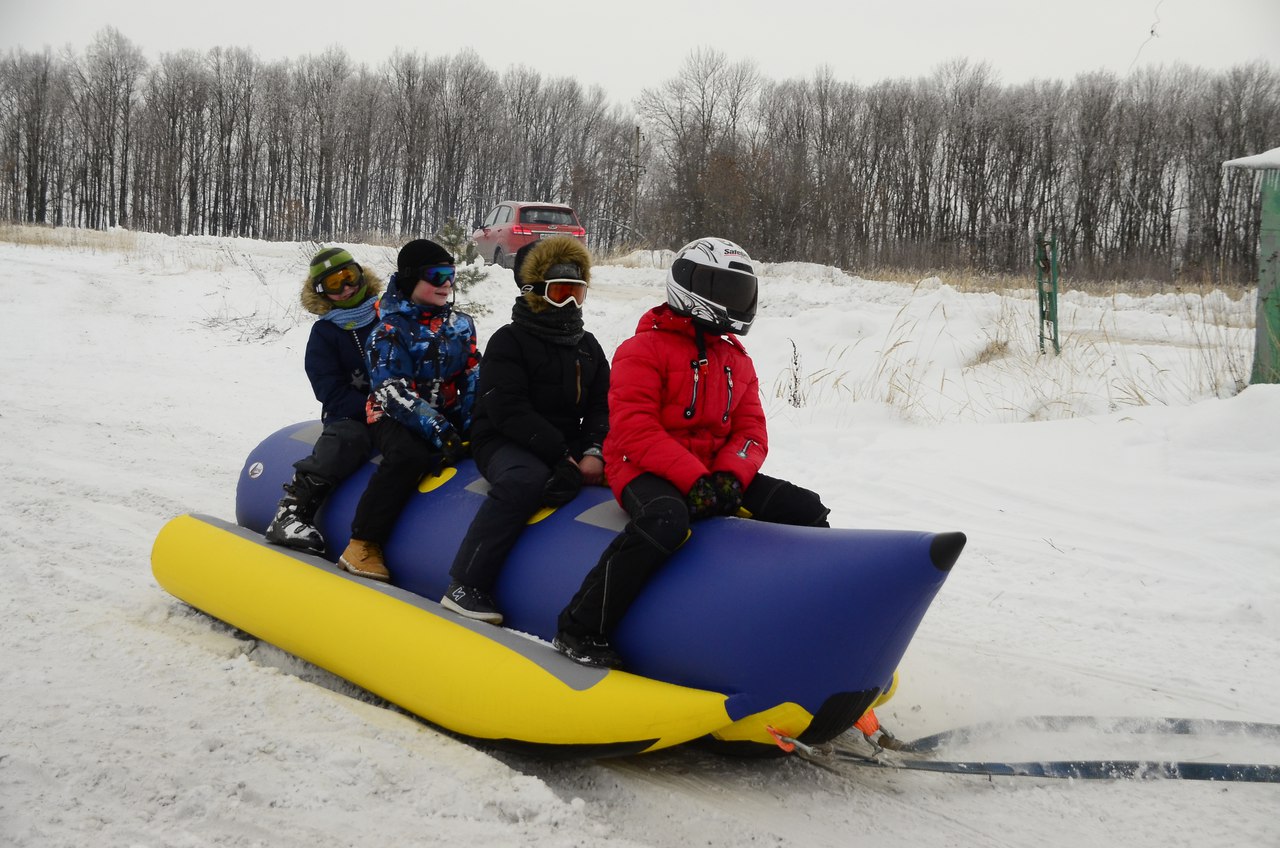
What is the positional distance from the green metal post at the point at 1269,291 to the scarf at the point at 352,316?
6.22 metres

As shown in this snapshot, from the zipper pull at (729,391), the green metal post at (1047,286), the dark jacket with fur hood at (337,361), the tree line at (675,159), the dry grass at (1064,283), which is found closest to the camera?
the zipper pull at (729,391)

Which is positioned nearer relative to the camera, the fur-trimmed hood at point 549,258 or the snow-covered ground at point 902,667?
the snow-covered ground at point 902,667

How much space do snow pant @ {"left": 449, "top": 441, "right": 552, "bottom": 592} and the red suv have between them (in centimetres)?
1335

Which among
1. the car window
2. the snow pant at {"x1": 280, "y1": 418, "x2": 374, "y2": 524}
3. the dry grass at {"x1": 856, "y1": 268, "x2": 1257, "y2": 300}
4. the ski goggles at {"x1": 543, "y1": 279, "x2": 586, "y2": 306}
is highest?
the car window

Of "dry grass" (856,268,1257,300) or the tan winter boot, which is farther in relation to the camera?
"dry grass" (856,268,1257,300)

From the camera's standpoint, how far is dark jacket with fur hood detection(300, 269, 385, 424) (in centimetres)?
448

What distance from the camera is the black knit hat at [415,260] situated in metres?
4.18

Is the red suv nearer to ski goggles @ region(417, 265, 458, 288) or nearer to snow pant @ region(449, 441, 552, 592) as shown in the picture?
ski goggles @ region(417, 265, 458, 288)

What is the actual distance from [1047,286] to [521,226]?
985cm

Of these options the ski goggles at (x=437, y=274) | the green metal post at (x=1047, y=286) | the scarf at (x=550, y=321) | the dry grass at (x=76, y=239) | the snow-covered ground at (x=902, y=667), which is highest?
the dry grass at (x=76, y=239)

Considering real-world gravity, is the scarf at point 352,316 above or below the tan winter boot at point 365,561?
above

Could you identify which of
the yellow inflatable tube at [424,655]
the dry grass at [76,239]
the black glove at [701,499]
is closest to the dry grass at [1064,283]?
the black glove at [701,499]

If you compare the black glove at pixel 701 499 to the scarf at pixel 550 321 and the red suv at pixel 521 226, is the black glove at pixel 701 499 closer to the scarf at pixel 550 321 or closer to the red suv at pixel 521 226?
the scarf at pixel 550 321

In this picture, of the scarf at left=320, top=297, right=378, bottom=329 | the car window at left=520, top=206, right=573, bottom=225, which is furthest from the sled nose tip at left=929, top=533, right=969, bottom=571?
the car window at left=520, top=206, right=573, bottom=225
